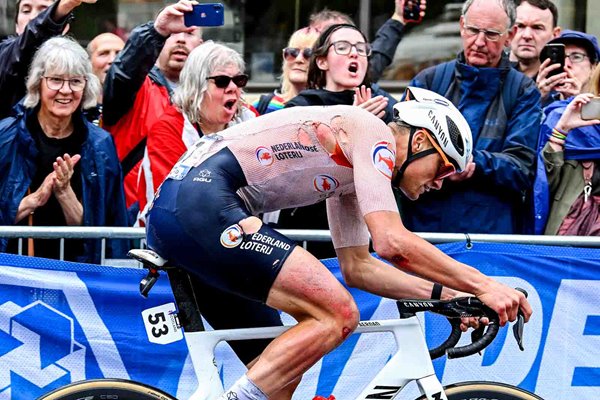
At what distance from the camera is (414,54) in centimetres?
1049

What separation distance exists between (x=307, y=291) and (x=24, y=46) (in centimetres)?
304

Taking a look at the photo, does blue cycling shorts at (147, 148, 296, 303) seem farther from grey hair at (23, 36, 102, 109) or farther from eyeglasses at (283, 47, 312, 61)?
eyeglasses at (283, 47, 312, 61)

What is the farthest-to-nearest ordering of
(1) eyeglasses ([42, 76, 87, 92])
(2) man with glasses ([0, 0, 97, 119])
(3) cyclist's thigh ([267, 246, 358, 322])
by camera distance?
1. (2) man with glasses ([0, 0, 97, 119])
2. (1) eyeglasses ([42, 76, 87, 92])
3. (3) cyclist's thigh ([267, 246, 358, 322])

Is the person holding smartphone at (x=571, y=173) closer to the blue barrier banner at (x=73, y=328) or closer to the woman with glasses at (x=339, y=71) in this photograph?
the woman with glasses at (x=339, y=71)

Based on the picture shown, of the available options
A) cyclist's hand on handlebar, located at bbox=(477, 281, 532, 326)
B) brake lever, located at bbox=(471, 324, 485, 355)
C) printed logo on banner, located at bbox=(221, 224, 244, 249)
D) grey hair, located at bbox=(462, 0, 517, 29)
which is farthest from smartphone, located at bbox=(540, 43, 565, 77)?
printed logo on banner, located at bbox=(221, 224, 244, 249)

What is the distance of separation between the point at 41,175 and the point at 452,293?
8.64 ft

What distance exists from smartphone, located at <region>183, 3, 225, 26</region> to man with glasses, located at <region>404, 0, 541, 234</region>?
1306mm

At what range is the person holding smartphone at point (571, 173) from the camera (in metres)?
6.86

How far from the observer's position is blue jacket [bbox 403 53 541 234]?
6.80 meters

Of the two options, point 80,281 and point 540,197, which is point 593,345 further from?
point 80,281

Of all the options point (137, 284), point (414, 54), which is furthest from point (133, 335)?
point (414, 54)

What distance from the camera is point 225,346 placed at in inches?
248

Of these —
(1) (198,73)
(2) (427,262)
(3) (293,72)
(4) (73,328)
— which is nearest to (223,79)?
(1) (198,73)

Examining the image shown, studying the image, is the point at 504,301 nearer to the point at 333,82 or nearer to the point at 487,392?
the point at 487,392
